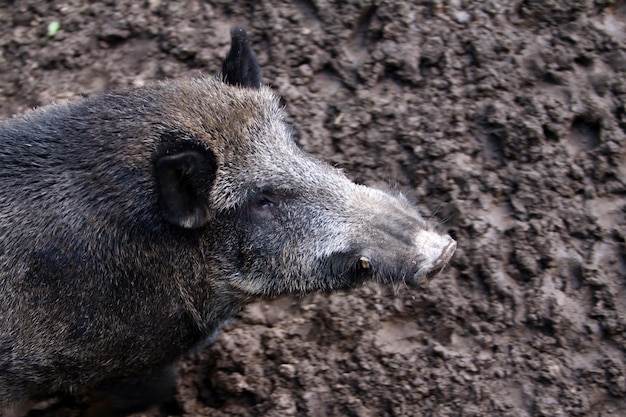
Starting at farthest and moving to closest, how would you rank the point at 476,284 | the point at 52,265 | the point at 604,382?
1. the point at 476,284
2. the point at 604,382
3. the point at 52,265

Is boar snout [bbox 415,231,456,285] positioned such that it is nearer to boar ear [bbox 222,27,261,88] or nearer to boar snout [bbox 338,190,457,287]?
boar snout [bbox 338,190,457,287]

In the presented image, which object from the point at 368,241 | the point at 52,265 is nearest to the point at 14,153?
the point at 52,265

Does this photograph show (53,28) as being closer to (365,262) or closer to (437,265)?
(365,262)

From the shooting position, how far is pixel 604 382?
160 inches

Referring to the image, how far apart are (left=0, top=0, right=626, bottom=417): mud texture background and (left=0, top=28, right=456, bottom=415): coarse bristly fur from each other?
87 centimetres

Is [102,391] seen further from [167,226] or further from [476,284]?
[476,284]

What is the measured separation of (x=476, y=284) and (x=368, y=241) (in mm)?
1398

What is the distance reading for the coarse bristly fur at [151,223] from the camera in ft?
10.7

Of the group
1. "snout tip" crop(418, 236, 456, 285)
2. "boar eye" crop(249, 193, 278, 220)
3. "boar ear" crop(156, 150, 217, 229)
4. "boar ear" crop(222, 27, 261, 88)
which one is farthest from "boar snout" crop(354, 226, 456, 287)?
"boar ear" crop(222, 27, 261, 88)

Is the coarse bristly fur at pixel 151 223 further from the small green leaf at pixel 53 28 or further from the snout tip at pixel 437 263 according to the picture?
the small green leaf at pixel 53 28

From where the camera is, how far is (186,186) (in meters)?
3.21

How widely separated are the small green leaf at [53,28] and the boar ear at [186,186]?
8.34ft

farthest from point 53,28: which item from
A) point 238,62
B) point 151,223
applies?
point 151,223

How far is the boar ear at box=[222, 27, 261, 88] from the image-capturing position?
12.0 feet
